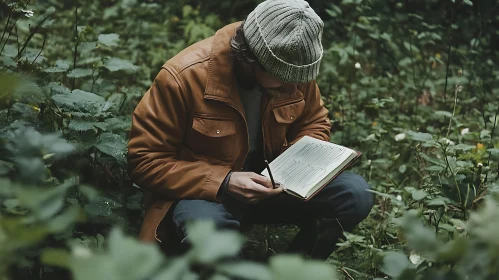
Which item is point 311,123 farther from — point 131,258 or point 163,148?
point 131,258

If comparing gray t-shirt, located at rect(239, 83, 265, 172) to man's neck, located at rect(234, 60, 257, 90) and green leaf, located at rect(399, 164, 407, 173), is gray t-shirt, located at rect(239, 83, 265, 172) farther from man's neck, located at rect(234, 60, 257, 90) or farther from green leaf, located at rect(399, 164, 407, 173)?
green leaf, located at rect(399, 164, 407, 173)

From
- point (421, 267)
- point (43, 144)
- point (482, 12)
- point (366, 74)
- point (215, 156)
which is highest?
point (43, 144)

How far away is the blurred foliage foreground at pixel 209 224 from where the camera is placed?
0.96 metres

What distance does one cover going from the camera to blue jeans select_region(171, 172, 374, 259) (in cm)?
246

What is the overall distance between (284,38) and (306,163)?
1.68 ft

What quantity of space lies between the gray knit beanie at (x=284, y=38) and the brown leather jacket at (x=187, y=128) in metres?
0.18

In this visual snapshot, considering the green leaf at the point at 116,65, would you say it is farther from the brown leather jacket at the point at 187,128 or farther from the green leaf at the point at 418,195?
the green leaf at the point at 418,195

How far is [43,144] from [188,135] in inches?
43.1

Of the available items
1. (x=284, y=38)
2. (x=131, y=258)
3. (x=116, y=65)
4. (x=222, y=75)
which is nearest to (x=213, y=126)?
(x=222, y=75)

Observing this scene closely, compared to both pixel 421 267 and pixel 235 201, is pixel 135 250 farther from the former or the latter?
pixel 235 201

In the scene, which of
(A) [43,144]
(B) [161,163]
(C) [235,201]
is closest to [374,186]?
(C) [235,201]

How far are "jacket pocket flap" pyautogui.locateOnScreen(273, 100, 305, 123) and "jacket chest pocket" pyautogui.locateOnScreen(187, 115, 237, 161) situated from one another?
21cm

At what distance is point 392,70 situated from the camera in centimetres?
469

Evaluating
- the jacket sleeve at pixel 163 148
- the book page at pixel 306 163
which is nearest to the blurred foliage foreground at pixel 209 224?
the jacket sleeve at pixel 163 148
